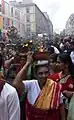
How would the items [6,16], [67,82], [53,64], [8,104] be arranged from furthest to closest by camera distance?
[6,16], [53,64], [67,82], [8,104]

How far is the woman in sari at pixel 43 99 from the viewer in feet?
10.7

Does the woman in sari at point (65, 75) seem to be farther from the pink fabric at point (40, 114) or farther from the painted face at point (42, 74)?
the pink fabric at point (40, 114)

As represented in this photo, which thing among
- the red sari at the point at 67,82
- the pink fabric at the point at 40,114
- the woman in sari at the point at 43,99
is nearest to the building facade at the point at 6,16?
the red sari at the point at 67,82

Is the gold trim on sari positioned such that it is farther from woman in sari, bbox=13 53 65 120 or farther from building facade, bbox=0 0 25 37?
building facade, bbox=0 0 25 37

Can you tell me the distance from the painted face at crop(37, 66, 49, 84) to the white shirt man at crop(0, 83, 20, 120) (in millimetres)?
845

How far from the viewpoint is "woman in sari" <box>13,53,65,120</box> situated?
3270 mm

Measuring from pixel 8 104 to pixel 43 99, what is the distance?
0.75 metres

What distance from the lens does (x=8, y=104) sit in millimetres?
2576

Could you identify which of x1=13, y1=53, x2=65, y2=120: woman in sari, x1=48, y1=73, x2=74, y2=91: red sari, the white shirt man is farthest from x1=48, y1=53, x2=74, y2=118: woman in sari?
the white shirt man

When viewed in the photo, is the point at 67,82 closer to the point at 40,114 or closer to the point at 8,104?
the point at 40,114

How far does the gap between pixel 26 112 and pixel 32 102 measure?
4.5 inches

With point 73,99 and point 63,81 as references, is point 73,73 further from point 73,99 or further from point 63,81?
point 73,99

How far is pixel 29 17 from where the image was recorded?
104438 mm

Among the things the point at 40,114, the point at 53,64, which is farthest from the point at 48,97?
the point at 53,64
